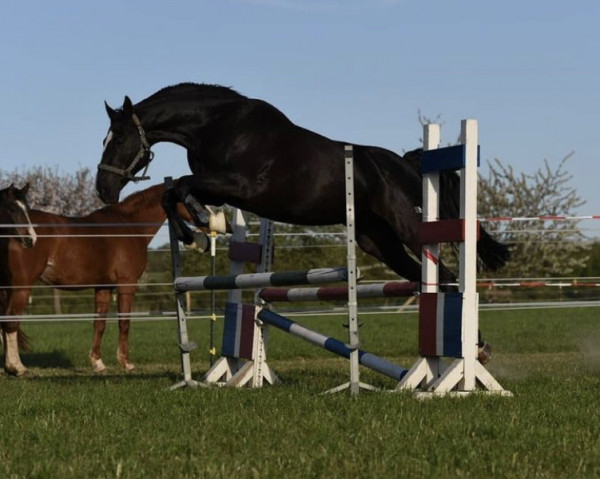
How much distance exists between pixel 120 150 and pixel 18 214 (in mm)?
3913

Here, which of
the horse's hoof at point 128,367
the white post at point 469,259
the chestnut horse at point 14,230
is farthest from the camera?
the horse's hoof at point 128,367

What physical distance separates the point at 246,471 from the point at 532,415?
186 centimetres

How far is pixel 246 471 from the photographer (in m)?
4.10

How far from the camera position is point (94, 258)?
40.7ft

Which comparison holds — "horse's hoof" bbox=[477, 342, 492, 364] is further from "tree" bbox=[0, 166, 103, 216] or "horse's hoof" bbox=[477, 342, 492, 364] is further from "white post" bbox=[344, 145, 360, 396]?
"tree" bbox=[0, 166, 103, 216]

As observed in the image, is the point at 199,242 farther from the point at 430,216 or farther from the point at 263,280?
the point at 430,216

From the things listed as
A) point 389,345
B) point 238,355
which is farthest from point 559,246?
point 238,355

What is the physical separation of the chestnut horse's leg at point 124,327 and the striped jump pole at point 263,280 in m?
4.41

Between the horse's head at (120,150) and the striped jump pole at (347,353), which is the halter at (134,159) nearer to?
the horse's head at (120,150)

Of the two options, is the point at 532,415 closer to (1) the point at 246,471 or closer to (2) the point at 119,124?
(1) the point at 246,471

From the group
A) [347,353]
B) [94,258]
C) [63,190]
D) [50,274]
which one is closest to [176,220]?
[347,353]

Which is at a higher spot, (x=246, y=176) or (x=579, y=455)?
(x=246, y=176)

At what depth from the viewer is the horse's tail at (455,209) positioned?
311 inches

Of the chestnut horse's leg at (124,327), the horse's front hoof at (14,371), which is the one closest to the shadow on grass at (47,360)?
the chestnut horse's leg at (124,327)
